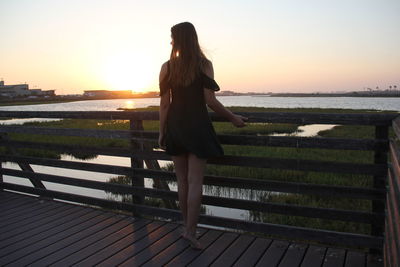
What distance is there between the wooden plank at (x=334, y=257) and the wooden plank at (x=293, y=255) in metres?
0.23

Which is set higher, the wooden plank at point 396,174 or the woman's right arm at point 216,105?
the woman's right arm at point 216,105

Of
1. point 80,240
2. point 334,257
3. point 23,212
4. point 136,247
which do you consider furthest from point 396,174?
point 23,212

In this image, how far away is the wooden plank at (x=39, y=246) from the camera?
3541 millimetres

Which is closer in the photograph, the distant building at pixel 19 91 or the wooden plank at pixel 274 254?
the wooden plank at pixel 274 254

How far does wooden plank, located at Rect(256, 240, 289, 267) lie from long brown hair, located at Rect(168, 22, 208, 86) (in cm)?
184

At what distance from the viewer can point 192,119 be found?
3523 mm

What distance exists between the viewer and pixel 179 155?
371cm

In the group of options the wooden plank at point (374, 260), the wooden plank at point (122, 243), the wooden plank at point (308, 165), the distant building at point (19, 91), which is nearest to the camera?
the wooden plank at point (374, 260)

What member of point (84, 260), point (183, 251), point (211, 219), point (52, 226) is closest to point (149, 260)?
point (183, 251)

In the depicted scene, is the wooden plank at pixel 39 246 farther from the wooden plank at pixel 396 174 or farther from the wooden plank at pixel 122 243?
the wooden plank at pixel 396 174

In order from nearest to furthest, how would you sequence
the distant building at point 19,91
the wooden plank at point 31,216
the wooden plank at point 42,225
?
the wooden plank at point 42,225
the wooden plank at point 31,216
the distant building at point 19,91

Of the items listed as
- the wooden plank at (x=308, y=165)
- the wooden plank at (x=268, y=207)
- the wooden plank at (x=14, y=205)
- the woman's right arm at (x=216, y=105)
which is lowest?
the wooden plank at (x=14, y=205)

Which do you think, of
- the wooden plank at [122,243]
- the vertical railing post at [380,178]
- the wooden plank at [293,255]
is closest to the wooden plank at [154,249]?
the wooden plank at [122,243]

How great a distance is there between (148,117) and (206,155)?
46.7 inches
